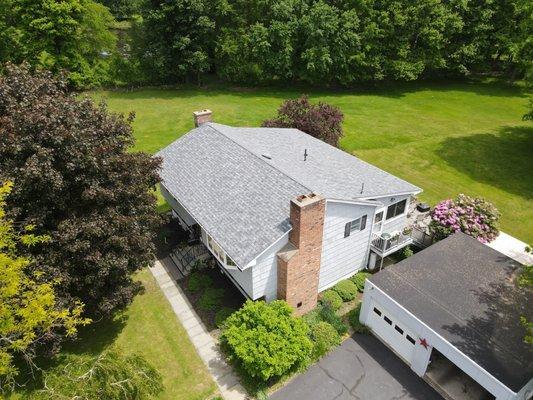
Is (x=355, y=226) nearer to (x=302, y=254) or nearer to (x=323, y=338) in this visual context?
(x=302, y=254)

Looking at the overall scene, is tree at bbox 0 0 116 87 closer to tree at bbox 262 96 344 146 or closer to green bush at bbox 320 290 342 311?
tree at bbox 262 96 344 146

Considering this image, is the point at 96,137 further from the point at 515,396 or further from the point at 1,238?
the point at 515,396

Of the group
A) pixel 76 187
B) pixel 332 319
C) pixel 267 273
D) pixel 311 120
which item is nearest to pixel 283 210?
pixel 267 273

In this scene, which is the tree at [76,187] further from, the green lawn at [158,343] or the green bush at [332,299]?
the green bush at [332,299]

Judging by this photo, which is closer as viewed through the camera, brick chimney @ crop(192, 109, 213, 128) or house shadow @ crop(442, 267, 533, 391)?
house shadow @ crop(442, 267, 533, 391)

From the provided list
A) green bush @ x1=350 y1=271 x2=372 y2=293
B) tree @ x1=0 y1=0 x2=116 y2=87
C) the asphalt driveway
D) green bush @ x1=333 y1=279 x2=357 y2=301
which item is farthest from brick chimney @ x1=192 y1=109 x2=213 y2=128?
tree @ x1=0 y1=0 x2=116 y2=87

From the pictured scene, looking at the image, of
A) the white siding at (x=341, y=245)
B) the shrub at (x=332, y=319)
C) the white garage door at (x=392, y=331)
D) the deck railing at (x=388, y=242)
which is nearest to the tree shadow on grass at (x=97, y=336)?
the shrub at (x=332, y=319)
